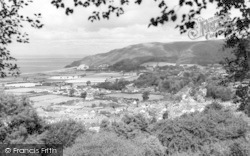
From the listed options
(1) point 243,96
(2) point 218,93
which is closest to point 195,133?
(1) point 243,96

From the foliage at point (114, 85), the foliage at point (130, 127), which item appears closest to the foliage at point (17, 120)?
the foliage at point (130, 127)

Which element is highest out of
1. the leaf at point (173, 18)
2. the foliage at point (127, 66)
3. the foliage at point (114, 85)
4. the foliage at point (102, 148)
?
the leaf at point (173, 18)

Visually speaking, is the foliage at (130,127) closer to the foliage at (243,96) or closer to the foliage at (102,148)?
the foliage at (102,148)

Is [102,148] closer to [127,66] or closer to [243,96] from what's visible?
[243,96]

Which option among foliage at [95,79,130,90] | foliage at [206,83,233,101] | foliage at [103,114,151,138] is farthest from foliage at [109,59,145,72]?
foliage at [103,114,151,138]

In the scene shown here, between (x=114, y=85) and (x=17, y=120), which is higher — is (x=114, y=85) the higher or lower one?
the lower one

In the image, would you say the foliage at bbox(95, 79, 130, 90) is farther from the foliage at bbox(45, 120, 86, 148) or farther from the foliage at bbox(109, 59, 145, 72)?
the foliage at bbox(45, 120, 86, 148)
